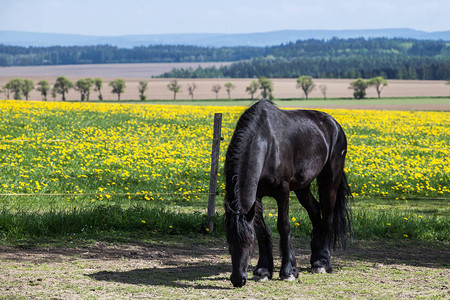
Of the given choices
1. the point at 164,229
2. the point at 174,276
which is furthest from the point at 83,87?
the point at 174,276

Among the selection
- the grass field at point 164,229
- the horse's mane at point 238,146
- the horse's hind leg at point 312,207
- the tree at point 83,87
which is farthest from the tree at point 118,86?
the horse's mane at point 238,146

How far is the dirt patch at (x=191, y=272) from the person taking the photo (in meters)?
6.45

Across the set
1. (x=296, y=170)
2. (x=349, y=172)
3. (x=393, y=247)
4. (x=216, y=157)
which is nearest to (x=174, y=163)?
(x=349, y=172)

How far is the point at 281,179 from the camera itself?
727 cm

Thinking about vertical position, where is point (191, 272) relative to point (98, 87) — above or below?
below

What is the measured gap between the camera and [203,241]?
9.51 meters

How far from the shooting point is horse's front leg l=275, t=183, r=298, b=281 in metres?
7.26

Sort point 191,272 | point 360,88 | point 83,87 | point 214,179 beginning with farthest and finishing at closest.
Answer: point 83,87 → point 360,88 → point 214,179 → point 191,272

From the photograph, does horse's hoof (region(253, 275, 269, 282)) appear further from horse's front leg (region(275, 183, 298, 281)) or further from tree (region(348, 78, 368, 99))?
tree (region(348, 78, 368, 99))

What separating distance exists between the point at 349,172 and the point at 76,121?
1363cm

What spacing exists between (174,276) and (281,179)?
1731 mm

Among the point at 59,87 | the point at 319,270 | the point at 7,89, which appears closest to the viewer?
the point at 319,270

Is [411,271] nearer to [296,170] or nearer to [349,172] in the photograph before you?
[296,170]

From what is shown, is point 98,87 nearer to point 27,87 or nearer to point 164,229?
point 27,87
